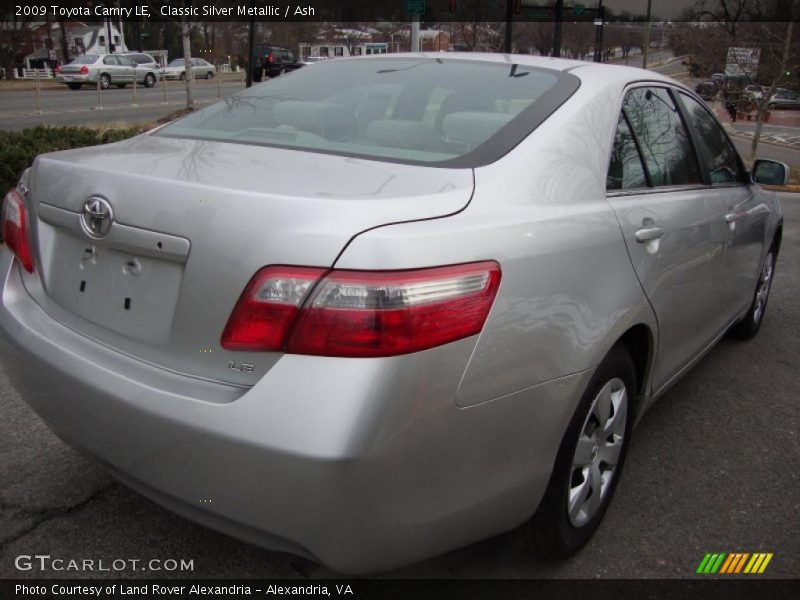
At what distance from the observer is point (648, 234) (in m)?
2.49

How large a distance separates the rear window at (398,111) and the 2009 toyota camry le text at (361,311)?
0.6 inches

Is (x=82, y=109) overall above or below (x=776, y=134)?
above

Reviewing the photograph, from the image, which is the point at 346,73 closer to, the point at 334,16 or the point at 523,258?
the point at 523,258

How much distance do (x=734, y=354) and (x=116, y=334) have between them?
12.3 ft

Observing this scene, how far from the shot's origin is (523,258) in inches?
75.4

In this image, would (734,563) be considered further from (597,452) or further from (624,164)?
(624,164)

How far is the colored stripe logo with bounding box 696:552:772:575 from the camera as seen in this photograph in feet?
7.95

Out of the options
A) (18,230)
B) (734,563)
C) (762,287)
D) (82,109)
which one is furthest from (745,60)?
(18,230)

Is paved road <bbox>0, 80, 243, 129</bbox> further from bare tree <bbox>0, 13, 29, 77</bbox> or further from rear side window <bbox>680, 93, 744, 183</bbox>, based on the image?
bare tree <bbox>0, 13, 29, 77</bbox>

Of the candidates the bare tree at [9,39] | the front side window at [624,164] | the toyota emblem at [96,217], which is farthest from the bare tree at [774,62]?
the bare tree at [9,39]

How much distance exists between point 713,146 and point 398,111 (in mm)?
1749

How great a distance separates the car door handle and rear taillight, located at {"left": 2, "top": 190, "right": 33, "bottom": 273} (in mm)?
1933

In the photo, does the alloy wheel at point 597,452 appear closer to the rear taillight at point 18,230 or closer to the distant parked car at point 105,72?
the rear taillight at point 18,230

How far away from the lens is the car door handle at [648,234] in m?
2.44
